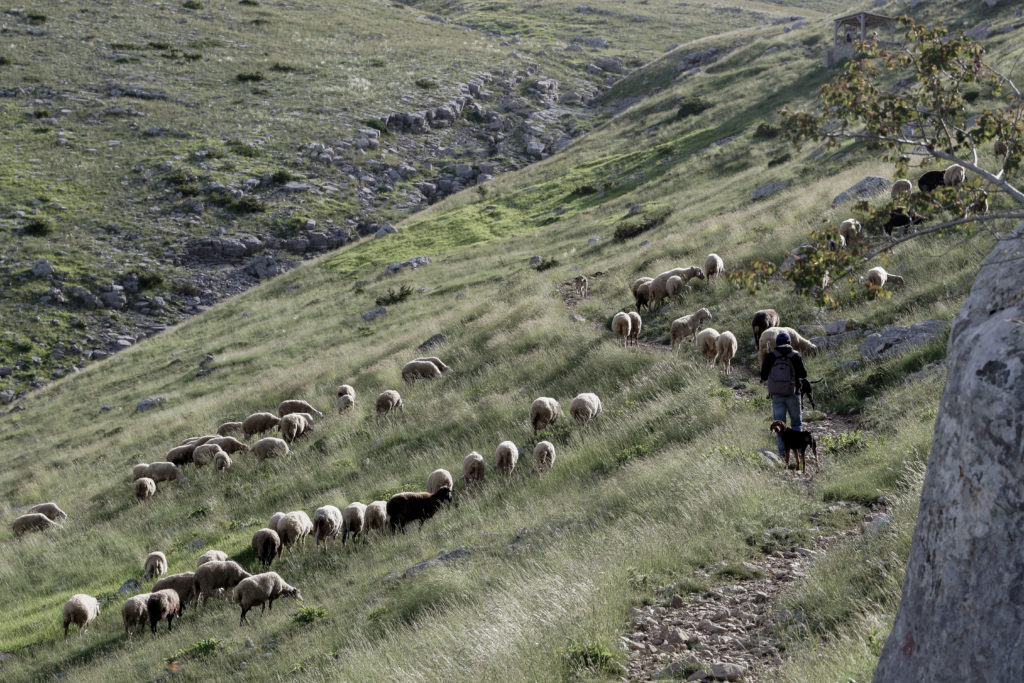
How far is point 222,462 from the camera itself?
1972cm

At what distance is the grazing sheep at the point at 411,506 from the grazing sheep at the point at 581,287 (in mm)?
12960

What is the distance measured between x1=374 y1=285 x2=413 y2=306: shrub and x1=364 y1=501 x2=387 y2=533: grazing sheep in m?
21.8

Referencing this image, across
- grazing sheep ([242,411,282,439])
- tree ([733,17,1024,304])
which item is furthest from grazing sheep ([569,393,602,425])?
grazing sheep ([242,411,282,439])

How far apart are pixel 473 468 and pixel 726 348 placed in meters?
6.17

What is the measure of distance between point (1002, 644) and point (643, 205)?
37610 mm

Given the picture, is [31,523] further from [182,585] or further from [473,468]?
[473,468]

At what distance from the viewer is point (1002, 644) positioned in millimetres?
3887

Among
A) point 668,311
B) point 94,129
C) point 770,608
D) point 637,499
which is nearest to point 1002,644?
point 770,608

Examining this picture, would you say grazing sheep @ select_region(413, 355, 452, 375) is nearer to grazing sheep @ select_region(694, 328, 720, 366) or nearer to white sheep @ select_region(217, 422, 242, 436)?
white sheep @ select_region(217, 422, 242, 436)

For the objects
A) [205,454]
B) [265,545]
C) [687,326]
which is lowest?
[205,454]

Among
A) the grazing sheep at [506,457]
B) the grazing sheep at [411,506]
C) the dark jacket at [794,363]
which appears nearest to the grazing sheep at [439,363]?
the grazing sheep at [506,457]

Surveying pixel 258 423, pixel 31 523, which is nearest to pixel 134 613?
pixel 31 523

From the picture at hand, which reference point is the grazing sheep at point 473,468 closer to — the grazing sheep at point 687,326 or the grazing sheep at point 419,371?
the grazing sheep at point 687,326

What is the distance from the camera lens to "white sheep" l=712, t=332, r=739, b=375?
16.6 m
